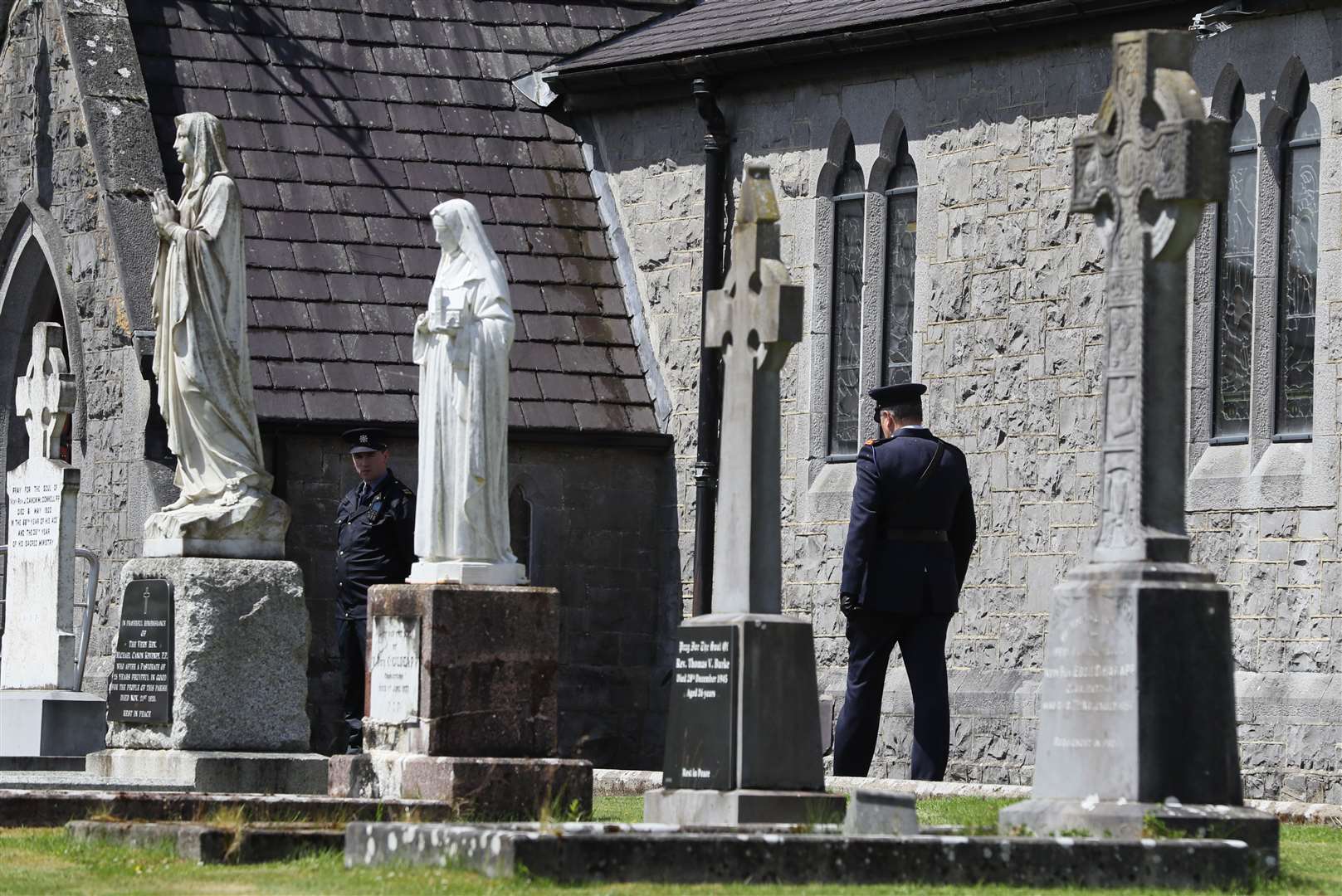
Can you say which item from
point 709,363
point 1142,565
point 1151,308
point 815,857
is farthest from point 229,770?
point 709,363

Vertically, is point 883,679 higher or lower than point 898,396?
lower

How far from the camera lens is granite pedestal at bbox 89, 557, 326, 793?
1479 cm

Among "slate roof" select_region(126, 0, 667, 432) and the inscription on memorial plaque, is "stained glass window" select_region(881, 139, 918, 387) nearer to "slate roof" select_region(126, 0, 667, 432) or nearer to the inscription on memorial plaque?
"slate roof" select_region(126, 0, 667, 432)

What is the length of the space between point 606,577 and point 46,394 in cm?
461

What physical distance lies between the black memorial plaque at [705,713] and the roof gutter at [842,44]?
22.4ft

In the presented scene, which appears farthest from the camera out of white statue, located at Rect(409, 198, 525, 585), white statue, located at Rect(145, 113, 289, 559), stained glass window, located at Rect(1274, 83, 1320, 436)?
stained glass window, located at Rect(1274, 83, 1320, 436)

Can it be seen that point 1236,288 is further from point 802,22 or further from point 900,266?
point 802,22

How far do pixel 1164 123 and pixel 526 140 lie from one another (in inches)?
447

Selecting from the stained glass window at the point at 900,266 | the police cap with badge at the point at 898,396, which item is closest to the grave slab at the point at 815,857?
the police cap with badge at the point at 898,396

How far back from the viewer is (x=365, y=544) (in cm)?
1683

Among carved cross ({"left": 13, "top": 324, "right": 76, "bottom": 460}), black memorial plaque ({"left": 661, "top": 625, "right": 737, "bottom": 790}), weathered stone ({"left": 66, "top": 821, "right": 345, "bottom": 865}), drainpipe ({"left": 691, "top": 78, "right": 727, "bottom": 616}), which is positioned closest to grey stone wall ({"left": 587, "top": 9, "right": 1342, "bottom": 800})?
drainpipe ({"left": 691, "top": 78, "right": 727, "bottom": 616})

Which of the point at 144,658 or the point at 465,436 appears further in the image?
the point at 144,658

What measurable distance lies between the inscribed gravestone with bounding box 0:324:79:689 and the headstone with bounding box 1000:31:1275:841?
8.10 meters

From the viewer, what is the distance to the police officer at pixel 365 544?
16.8m
